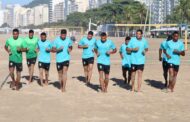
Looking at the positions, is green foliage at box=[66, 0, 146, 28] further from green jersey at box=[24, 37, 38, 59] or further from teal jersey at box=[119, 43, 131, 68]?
green jersey at box=[24, 37, 38, 59]

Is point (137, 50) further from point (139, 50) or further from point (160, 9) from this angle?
Answer: point (160, 9)

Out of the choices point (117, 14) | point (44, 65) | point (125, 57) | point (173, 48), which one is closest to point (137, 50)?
point (173, 48)

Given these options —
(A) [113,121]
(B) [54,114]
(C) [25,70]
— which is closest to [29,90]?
(B) [54,114]

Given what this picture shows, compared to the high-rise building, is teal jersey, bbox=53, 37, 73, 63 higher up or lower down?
lower down

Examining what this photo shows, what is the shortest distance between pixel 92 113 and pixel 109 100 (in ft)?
5.45

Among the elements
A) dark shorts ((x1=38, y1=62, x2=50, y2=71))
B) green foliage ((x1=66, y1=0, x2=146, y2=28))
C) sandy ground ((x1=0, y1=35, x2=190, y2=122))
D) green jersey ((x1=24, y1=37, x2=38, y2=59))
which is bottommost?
sandy ground ((x1=0, y1=35, x2=190, y2=122))

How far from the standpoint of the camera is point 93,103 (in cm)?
1017

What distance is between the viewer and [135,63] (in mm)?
11781

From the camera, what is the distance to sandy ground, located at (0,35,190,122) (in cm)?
862

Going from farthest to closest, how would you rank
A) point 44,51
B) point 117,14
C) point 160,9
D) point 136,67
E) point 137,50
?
point 160,9 → point 117,14 → point 44,51 → point 136,67 → point 137,50

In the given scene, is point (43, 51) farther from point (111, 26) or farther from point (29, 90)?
point (111, 26)

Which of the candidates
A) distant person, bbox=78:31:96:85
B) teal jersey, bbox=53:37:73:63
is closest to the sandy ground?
distant person, bbox=78:31:96:85

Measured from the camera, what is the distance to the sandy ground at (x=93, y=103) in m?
8.62

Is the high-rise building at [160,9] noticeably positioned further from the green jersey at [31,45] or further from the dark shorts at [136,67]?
the dark shorts at [136,67]
